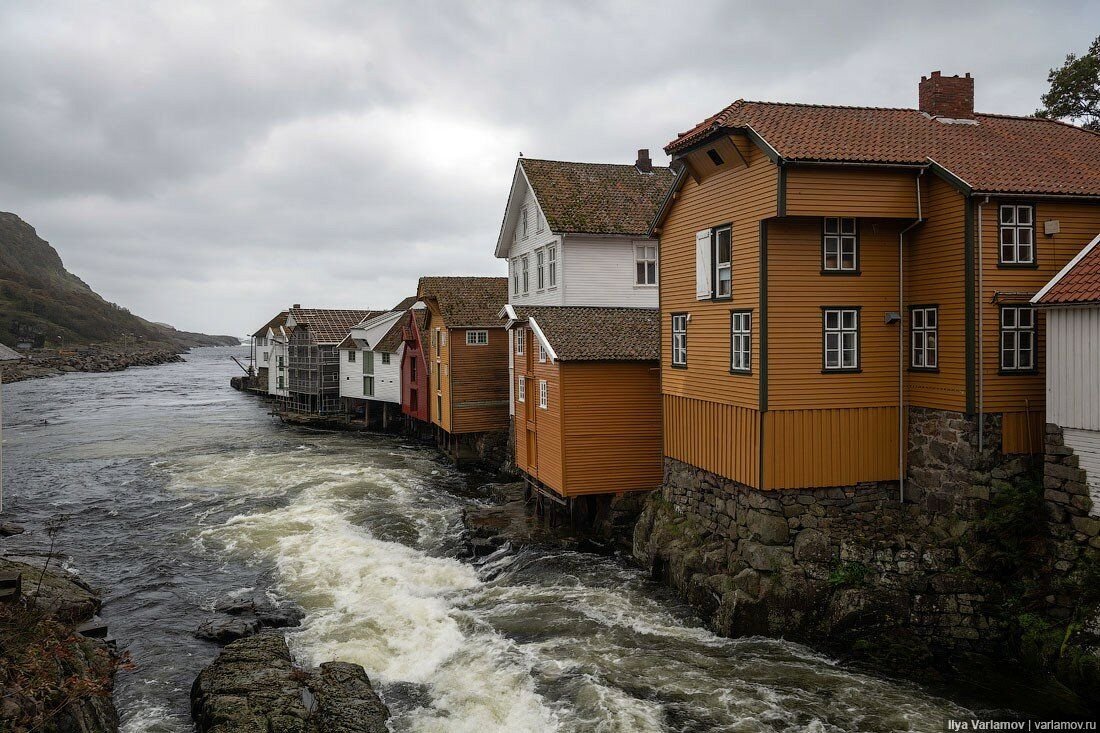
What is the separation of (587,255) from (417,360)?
59.6ft

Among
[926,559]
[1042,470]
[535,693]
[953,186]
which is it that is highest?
[953,186]

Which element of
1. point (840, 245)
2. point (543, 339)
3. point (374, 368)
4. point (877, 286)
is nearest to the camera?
point (840, 245)

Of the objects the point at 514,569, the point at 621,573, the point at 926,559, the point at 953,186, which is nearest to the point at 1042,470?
the point at 926,559

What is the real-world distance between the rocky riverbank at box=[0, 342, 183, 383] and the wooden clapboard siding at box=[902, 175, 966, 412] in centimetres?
9474

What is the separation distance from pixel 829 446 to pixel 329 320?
52076mm

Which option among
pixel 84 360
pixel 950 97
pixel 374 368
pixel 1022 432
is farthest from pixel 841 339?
pixel 84 360

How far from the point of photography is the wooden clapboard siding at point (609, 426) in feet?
71.3

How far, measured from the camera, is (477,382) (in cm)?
3666

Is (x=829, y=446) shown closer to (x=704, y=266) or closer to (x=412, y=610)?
(x=704, y=266)

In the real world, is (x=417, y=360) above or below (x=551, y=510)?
above

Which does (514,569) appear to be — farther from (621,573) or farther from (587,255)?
(587,255)

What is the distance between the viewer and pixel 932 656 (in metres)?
13.8

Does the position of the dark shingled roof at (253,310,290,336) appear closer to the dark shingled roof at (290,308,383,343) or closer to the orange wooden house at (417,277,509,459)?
the dark shingled roof at (290,308,383,343)

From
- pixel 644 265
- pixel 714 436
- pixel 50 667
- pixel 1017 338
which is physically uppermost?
pixel 644 265
